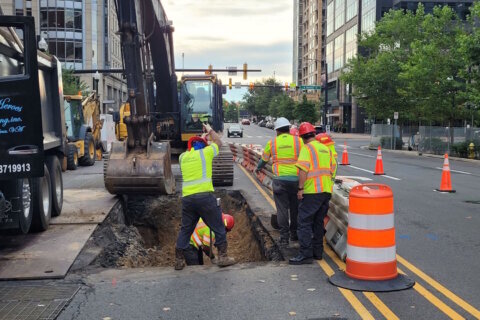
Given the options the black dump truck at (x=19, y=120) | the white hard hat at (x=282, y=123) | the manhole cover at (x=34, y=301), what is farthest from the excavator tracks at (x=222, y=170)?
the manhole cover at (x=34, y=301)

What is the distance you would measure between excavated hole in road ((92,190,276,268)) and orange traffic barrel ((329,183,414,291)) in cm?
185

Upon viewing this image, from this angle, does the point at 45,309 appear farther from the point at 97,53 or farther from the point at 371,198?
the point at 97,53

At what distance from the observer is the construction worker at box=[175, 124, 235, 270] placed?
704 centimetres

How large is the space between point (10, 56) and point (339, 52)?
79104mm

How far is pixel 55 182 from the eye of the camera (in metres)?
10.1

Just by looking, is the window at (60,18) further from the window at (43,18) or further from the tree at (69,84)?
the tree at (69,84)

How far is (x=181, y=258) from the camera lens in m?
7.09

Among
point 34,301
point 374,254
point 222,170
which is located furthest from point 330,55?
point 34,301

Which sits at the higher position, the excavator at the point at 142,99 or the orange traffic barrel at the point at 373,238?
the excavator at the point at 142,99

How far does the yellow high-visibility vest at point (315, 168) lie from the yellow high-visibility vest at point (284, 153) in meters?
0.72

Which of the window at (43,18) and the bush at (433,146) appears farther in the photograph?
the window at (43,18)

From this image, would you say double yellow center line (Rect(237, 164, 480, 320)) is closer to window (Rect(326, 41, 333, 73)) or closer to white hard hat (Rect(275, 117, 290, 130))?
white hard hat (Rect(275, 117, 290, 130))

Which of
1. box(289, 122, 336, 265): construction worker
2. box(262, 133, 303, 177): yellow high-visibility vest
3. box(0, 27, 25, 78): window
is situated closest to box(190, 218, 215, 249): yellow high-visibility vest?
box(262, 133, 303, 177): yellow high-visibility vest

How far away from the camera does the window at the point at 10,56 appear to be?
22.4 feet
